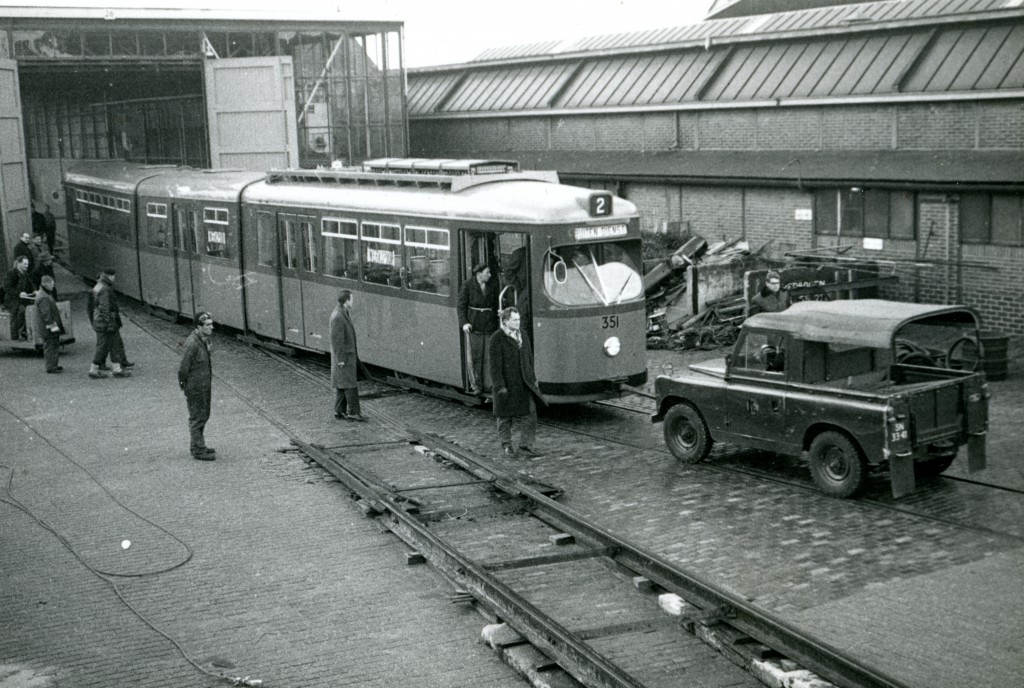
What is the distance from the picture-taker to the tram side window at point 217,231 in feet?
73.0

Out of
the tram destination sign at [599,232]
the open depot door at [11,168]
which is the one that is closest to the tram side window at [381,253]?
the tram destination sign at [599,232]

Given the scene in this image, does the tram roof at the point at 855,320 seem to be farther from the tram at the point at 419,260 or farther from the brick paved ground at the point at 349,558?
the tram at the point at 419,260

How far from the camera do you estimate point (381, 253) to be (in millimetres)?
Answer: 17344

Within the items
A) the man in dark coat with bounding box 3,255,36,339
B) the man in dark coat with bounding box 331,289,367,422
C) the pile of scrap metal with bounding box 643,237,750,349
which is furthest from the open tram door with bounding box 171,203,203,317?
the pile of scrap metal with bounding box 643,237,750,349

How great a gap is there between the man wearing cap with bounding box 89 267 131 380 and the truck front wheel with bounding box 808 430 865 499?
38.0 feet

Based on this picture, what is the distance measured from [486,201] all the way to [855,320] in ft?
18.2

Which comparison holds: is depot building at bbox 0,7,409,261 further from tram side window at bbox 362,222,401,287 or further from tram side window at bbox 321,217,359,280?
tram side window at bbox 362,222,401,287

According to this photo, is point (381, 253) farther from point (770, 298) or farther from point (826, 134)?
point (826, 134)

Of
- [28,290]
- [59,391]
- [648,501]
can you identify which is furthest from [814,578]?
[28,290]

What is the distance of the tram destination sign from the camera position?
1475cm

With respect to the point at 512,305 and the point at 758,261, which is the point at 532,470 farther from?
the point at 758,261

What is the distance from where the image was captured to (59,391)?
18156mm

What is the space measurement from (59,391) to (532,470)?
8744 mm

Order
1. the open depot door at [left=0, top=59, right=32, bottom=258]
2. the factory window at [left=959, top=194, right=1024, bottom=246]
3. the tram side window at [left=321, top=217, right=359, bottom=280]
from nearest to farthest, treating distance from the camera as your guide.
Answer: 1. the tram side window at [left=321, top=217, right=359, bottom=280]
2. the factory window at [left=959, top=194, right=1024, bottom=246]
3. the open depot door at [left=0, top=59, right=32, bottom=258]
